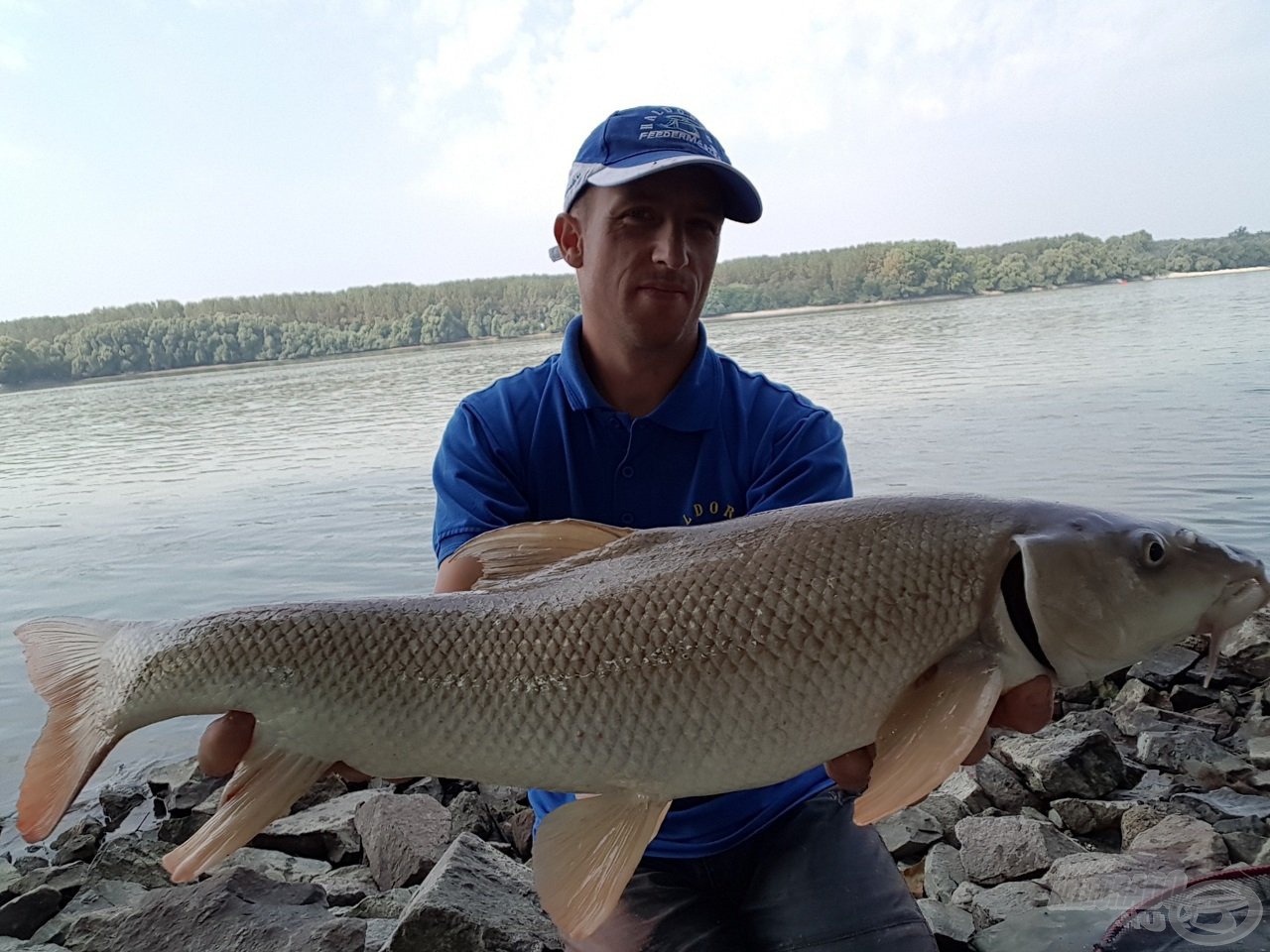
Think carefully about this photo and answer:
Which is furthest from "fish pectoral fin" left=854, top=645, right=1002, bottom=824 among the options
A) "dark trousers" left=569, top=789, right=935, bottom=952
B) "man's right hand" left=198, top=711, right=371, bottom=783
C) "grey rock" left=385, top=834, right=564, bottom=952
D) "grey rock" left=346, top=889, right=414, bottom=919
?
"grey rock" left=346, top=889, right=414, bottom=919

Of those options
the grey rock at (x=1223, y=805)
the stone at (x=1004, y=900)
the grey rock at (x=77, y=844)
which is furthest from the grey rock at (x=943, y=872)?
the grey rock at (x=77, y=844)

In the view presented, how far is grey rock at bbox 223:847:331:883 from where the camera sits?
4172mm

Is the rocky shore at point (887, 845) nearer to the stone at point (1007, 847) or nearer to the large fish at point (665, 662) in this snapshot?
the stone at point (1007, 847)

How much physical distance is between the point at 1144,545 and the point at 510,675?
1.38 m

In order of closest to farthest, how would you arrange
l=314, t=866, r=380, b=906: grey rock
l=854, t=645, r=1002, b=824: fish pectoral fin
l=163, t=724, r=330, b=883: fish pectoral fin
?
1. l=854, t=645, r=1002, b=824: fish pectoral fin
2. l=163, t=724, r=330, b=883: fish pectoral fin
3. l=314, t=866, r=380, b=906: grey rock

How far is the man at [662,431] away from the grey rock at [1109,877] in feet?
3.69

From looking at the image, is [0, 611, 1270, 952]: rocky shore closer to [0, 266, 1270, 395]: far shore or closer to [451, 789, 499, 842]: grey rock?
[451, 789, 499, 842]: grey rock

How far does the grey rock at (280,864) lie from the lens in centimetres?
417

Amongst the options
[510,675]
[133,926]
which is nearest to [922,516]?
[510,675]

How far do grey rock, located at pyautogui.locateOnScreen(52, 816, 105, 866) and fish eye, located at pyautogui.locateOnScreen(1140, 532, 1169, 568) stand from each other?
17.3 feet

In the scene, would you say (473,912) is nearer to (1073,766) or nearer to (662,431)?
(662,431)

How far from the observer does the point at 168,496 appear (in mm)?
15219

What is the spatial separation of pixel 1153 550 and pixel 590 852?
1.37 metres

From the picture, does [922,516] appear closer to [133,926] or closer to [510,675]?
[510,675]
